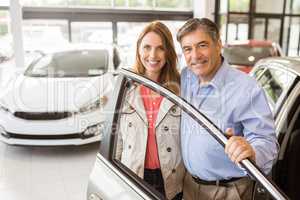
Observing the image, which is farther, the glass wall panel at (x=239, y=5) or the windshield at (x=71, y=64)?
the glass wall panel at (x=239, y=5)

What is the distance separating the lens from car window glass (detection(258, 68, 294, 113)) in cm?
191

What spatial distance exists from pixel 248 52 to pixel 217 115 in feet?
19.7

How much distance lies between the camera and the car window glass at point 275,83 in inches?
75.3

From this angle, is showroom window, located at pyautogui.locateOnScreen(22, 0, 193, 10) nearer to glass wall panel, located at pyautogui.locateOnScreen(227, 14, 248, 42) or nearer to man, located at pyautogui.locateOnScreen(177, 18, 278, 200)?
glass wall panel, located at pyautogui.locateOnScreen(227, 14, 248, 42)

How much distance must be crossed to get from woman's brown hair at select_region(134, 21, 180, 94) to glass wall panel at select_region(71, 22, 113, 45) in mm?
8151

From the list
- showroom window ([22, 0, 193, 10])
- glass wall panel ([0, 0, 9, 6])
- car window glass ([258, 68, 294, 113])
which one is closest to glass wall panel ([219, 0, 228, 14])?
showroom window ([22, 0, 193, 10])

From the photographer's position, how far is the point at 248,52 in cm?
680

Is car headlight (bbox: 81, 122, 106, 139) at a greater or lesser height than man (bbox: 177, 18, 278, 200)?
lesser

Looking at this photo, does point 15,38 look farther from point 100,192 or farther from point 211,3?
point 100,192

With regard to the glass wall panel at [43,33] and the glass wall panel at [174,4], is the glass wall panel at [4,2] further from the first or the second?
the glass wall panel at [174,4]

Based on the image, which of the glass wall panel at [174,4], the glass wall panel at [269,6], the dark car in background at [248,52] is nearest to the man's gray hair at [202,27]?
the dark car in background at [248,52]

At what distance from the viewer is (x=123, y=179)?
4.19 ft

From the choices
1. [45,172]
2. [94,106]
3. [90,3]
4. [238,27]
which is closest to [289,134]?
[94,106]

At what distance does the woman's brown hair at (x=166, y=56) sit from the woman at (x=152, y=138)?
1.3 inches
